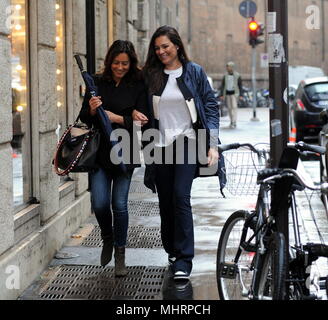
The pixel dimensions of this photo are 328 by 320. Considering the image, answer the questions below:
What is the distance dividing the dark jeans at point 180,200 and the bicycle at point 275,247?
1.07 m

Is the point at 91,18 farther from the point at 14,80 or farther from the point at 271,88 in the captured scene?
the point at 271,88

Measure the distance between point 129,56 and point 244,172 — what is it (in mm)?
1790

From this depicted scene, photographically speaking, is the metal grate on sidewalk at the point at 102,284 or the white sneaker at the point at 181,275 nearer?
the metal grate on sidewalk at the point at 102,284

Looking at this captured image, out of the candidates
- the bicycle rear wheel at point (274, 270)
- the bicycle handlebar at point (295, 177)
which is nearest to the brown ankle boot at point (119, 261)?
the bicycle rear wheel at point (274, 270)

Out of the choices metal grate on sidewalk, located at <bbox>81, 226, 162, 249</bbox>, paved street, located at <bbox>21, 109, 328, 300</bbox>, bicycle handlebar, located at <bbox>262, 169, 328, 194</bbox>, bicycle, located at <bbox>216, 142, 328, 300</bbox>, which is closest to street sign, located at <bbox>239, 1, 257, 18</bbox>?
paved street, located at <bbox>21, 109, 328, 300</bbox>

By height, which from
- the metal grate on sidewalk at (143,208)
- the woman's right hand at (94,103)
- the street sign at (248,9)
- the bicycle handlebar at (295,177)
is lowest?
the metal grate on sidewalk at (143,208)

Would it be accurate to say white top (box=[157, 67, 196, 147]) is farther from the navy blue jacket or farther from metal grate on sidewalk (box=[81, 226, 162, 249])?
metal grate on sidewalk (box=[81, 226, 162, 249])

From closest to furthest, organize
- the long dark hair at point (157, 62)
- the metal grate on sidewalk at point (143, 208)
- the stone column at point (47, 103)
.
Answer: the long dark hair at point (157, 62) → the stone column at point (47, 103) → the metal grate on sidewalk at point (143, 208)

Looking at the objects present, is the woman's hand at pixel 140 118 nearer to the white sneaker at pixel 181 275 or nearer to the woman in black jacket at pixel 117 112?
the woman in black jacket at pixel 117 112

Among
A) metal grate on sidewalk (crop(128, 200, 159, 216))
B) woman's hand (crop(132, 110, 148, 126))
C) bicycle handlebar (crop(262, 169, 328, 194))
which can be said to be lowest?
metal grate on sidewalk (crop(128, 200, 159, 216))

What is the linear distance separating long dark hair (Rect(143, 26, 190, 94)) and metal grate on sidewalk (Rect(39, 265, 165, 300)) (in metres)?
1.49

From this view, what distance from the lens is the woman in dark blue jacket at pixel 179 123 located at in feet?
19.7

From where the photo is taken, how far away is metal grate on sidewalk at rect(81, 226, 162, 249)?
7496mm

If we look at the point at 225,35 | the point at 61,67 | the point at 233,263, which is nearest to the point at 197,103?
the point at 233,263
